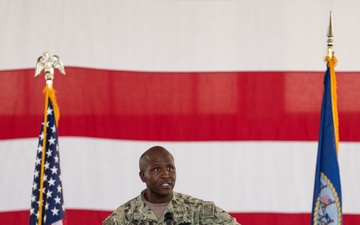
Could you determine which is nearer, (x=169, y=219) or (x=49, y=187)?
(x=169, y=219)

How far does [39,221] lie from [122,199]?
1.05m

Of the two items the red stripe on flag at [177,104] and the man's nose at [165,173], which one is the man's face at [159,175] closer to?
the man's nose at [165,173]

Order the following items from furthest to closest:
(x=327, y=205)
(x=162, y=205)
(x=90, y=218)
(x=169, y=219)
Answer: (x=90, y=218) → (x=162, y=205) → (x=327, y=205) → (x=169, y=219)

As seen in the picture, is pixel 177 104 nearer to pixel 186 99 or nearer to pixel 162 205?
Answer: pixel 186 99

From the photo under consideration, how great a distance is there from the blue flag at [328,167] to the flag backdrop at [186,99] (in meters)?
0.93

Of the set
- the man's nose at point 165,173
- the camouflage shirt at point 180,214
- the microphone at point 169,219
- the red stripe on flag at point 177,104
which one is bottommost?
the microphone at point 169,219

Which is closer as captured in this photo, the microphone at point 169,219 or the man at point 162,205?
the microphone at point 169,219

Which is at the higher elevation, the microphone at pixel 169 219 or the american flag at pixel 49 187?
the american flag at pixel 49 187

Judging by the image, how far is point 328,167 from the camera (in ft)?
15.9

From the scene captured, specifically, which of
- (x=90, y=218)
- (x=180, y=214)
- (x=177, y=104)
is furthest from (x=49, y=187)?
(x=177, y=104)

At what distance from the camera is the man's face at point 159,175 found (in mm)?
4867

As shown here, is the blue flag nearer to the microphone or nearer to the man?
the man

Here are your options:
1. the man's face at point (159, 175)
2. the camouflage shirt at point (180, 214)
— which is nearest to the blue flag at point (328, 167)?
the camouflage shirt at point (180, 214)

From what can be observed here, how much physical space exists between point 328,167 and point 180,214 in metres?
0.70
